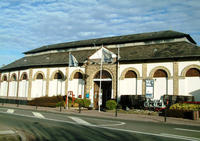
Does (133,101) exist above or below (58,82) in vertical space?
below

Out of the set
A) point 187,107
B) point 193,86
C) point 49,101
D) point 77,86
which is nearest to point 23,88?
point 49,101

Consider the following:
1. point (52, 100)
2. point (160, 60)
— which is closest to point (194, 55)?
point (160, 60)

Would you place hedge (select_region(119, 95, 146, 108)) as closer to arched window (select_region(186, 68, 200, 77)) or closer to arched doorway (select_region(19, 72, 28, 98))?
arched window (select_region(186, 68, 200, 77))

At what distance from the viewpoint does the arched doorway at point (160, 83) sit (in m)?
26.0

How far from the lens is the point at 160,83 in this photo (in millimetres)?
26375

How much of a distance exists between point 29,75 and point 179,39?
25.1m

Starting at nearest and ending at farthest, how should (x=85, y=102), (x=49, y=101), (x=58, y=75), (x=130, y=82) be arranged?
1. (x=130, y=82)
2. (x=85, y=102)
3. (x=49, y=101)
4. (x=58, y=75)

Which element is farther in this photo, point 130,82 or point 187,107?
point 130,82

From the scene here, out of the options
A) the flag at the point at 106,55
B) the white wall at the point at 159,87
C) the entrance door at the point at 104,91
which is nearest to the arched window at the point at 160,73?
the white wall at the point at 159,87

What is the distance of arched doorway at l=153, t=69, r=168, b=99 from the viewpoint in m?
26.0

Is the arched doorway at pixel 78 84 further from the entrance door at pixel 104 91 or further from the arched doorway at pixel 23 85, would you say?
the arched doorway at pixel 23 85

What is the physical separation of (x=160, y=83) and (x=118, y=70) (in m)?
5.73

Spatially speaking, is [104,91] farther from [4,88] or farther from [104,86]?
[4,88]

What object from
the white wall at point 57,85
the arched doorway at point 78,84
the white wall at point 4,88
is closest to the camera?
the arched doorway at point 78,84
